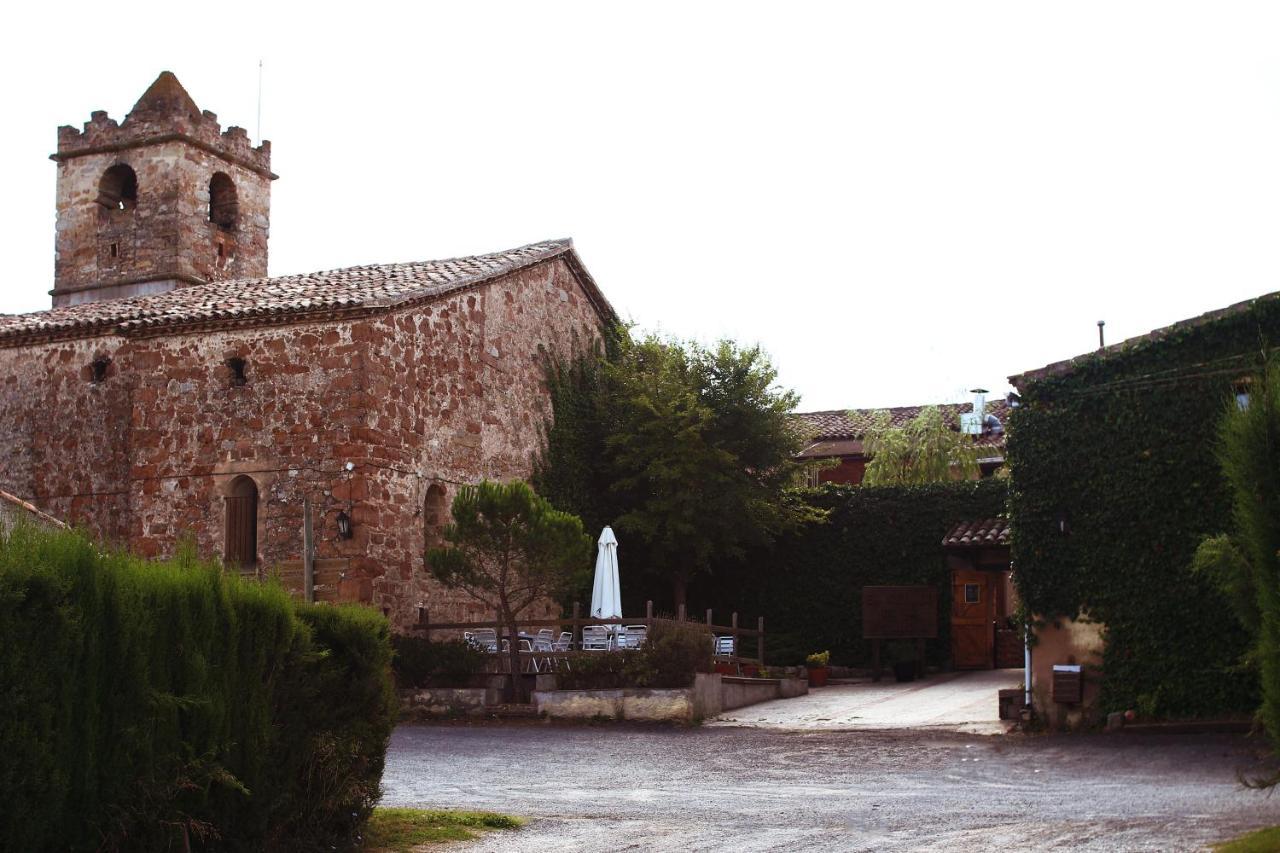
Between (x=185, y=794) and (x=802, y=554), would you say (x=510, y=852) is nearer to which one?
(x=185, y=794)

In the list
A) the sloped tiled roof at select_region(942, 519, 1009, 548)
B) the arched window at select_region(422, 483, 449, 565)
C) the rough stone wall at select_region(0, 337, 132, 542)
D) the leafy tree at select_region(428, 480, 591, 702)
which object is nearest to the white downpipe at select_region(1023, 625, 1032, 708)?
the leafy tree at select_region(428, 480, 591, 702)

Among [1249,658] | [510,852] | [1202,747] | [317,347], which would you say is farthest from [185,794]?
[317,347]

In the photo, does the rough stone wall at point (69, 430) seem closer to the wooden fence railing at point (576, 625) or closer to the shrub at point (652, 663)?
the wooden fence railing at point (576, 625)

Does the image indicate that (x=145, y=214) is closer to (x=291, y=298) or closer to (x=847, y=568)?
(x=291, y=298)

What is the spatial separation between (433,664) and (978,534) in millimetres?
10248

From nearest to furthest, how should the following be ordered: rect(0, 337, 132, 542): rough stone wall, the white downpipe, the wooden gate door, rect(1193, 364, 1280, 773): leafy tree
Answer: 1. rect(1193, 364, 1280, 773): leafy tree
2. the white downpipe
3. rect(0, 337, 132, 542): rough stone wall
4. the wooden gate door

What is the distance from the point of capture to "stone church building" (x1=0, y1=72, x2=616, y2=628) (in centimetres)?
2297

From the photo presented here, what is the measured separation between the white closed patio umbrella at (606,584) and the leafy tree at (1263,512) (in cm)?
1457

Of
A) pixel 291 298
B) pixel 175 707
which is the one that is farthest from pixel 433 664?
pixel 175 707

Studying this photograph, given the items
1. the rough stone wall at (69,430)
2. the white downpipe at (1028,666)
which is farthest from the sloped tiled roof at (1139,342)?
the rough stone wall at (69,430)

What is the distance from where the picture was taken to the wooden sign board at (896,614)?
2628cm

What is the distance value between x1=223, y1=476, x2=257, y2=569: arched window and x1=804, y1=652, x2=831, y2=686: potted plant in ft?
31.5

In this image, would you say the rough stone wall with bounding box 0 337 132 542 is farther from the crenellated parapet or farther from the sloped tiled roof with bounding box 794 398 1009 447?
the sloped tiled roof with bounding box 794 398 1009 447

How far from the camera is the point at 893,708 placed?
21.4 m
